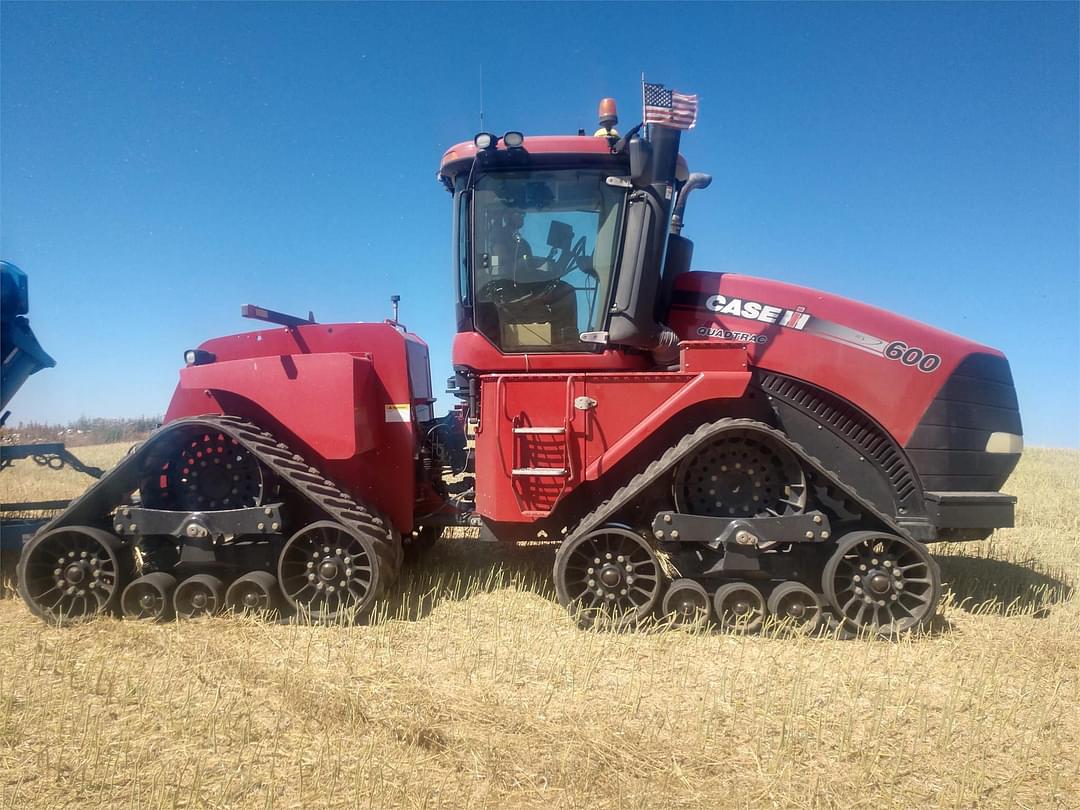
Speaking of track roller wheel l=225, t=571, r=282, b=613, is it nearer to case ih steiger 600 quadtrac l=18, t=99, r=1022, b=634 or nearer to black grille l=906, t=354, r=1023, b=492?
case ih steiger 600 quadtrac l=18, t=99, r=1022, b=634

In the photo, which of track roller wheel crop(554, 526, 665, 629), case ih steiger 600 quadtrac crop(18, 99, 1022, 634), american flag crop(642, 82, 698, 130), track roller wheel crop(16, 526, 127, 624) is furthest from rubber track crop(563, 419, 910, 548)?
track roller wheel crop(16, 526, 127, 624)

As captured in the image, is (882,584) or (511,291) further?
(511,291)

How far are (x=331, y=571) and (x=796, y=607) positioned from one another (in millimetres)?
3131

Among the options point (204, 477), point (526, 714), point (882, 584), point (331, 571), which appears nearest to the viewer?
point (526, 714)

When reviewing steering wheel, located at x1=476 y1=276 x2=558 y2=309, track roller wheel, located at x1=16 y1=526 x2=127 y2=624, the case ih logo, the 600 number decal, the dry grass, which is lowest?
the dry grass

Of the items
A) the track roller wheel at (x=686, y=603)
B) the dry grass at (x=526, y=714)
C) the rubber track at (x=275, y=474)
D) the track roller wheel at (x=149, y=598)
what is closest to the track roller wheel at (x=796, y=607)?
the dry grass at (x=526, y=714)

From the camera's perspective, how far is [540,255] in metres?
4.78

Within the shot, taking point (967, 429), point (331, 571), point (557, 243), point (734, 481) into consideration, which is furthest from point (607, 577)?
point (967, 429)

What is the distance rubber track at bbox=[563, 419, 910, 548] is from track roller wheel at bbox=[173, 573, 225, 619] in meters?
2.48

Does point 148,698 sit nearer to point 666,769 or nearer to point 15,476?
point 666,769

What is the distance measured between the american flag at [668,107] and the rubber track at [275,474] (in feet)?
11.0

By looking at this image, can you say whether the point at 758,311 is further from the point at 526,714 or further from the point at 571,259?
the point at 526,714

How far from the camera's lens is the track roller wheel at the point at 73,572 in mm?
4363

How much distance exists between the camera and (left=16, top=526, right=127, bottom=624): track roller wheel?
436 centimetres
